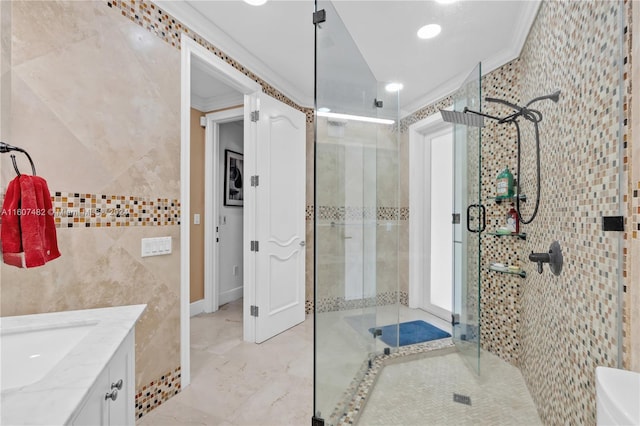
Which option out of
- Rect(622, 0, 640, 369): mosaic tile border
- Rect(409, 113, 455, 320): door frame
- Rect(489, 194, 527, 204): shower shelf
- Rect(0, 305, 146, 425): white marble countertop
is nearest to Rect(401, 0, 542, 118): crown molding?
Rect(409, 113, 455, 320): door frame

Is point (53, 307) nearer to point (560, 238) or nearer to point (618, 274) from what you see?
point (618, 274)

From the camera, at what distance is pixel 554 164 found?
57.7 inches

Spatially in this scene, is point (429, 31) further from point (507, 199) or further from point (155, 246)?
point (155, 246)

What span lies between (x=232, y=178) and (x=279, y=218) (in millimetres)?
1430

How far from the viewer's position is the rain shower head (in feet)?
6.57

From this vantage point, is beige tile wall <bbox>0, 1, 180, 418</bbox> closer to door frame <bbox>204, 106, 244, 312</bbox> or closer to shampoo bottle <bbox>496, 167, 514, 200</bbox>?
door frame <bbox>204, 106, 244, 312</bbox>

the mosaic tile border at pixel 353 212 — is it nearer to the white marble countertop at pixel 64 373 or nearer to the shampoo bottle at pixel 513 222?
the shampoo bottle at pixel 513 222

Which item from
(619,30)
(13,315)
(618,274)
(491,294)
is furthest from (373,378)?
(619,30)

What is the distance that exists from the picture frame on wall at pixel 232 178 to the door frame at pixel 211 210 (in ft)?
0.85

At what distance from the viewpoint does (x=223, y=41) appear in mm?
2254

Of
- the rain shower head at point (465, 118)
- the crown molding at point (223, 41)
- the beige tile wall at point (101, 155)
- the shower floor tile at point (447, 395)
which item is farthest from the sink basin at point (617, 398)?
the crown molding at point (223, 41)

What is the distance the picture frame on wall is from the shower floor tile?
2789mm

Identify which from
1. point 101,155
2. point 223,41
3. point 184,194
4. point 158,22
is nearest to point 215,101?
point 223,41

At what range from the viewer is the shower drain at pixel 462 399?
1781 mm
